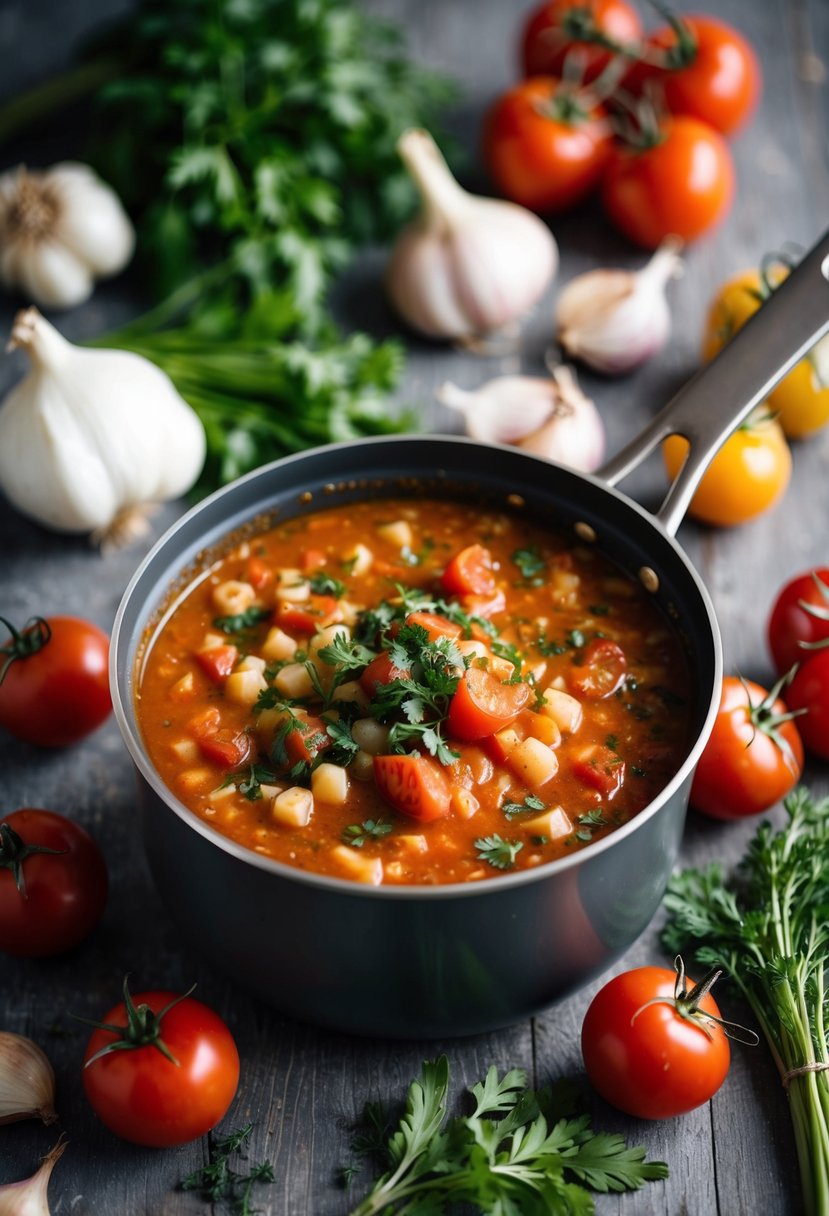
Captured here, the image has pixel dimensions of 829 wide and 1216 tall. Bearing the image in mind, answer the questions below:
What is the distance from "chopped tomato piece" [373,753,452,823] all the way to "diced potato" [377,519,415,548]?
0.78 m

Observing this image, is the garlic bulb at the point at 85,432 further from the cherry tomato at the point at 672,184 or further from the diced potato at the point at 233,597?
the cherry tomato at the point at 672,184

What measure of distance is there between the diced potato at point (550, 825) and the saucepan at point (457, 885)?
18 cm

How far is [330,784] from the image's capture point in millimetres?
2656

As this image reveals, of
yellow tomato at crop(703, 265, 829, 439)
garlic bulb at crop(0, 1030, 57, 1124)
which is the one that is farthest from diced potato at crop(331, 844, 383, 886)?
yellow tomato at crop(703, 265, 829, 439)

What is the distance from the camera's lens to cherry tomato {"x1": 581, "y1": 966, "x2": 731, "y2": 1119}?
2.52 m

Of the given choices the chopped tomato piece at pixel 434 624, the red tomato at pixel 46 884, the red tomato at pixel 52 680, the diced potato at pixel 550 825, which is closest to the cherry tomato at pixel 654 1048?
the diced potato at pixel 550 825

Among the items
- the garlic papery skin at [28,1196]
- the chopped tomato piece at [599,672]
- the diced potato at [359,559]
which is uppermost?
the chopped tomato piece at [599,672]

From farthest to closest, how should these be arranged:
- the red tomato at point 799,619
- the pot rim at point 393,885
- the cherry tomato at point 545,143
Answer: the cherry tomato at point 545,143 → the red tomato at point 799,619 → the pot rim at point 393,885

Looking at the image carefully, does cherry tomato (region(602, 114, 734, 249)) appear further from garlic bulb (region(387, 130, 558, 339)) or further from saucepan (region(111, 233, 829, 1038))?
saucepan (region(111, 233, 829, 1038))

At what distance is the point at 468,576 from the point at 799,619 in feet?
2.92

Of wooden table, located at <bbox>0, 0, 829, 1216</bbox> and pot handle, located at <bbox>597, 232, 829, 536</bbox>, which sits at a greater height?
pot handle, located at <bbox>597, 232, 829, 536</bbox>

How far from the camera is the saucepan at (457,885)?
7.73ft

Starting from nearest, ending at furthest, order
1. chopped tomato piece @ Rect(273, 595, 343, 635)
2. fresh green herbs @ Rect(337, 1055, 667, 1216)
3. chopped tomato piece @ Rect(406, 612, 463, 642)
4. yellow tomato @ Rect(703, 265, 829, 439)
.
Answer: fresh green herbs @ Rect(337, 1055, 667, 1216), chopped tomato piece @ Rect(406, 612, 463, 642), chopped tomato piece @ Rect(273, 595, 343, 635), yellow tomato @ Rect(703, 265, 829, 439)

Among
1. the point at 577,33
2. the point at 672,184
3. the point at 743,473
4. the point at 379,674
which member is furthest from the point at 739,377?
the point at 577,33
